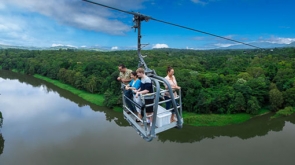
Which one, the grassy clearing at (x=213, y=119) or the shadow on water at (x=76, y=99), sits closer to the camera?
the grassy clearing at (x=213, y=119)

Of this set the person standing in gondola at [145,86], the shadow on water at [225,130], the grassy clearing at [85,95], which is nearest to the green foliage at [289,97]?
the shadow on water at [225,130]

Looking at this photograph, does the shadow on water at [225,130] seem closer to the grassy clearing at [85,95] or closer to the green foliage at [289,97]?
the green foliage at [289,97]

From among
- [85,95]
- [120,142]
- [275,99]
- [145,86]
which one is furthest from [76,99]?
[145,86]

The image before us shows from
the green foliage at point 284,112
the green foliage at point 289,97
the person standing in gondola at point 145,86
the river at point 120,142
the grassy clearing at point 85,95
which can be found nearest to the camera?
the person standing in gondola at point 145,86

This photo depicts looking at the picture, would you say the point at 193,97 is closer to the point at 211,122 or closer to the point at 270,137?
the point at 211,122

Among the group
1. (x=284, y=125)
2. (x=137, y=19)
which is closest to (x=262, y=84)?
(x=284, y=125)

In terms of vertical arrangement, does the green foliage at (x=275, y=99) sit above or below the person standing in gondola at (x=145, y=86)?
below

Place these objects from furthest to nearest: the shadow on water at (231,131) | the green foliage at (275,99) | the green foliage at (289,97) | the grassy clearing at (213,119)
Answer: the green foliage at (289,97), the green foliage at (275,99), the grassy clearing at (213,119), the shadow on water at (231,131)
